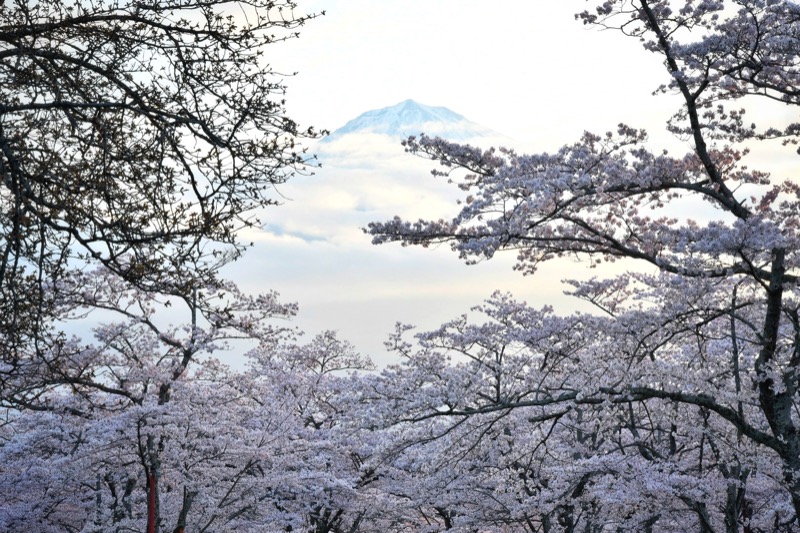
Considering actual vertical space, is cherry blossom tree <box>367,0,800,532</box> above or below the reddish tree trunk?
above

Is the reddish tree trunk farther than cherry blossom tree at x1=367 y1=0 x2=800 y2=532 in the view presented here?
Yes

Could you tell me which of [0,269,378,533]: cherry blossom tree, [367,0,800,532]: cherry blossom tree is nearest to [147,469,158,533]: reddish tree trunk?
[0,269,378,533]: cherry blossom tree

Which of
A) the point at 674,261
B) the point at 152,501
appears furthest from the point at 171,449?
the point at 674,261

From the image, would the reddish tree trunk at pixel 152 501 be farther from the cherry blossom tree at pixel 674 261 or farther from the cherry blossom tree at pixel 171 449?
the cherry blossom tree at pixel 674 261

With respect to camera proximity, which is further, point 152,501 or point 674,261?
point 152,501

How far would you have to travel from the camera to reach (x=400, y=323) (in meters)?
20.4

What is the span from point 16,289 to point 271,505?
12.7 m

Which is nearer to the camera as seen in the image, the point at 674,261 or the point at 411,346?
the point at 674,261

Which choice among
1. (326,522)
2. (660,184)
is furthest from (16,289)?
(326,522)

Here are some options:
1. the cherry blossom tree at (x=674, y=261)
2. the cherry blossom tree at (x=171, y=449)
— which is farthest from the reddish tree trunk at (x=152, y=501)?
the cherry blossom tree at (x=674, y=261)

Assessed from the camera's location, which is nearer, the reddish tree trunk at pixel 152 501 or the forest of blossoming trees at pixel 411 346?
the forest of blossoming trees at pixel 411 346

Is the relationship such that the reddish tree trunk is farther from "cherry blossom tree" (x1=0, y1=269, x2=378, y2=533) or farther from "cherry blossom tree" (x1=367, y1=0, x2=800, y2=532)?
"cherry blossom tree" (x1=367, y1=0, x2=800, y2=532)

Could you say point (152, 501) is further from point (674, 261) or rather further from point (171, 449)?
point (674, 261)

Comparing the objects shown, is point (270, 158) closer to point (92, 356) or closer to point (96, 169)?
point (96, 169)
